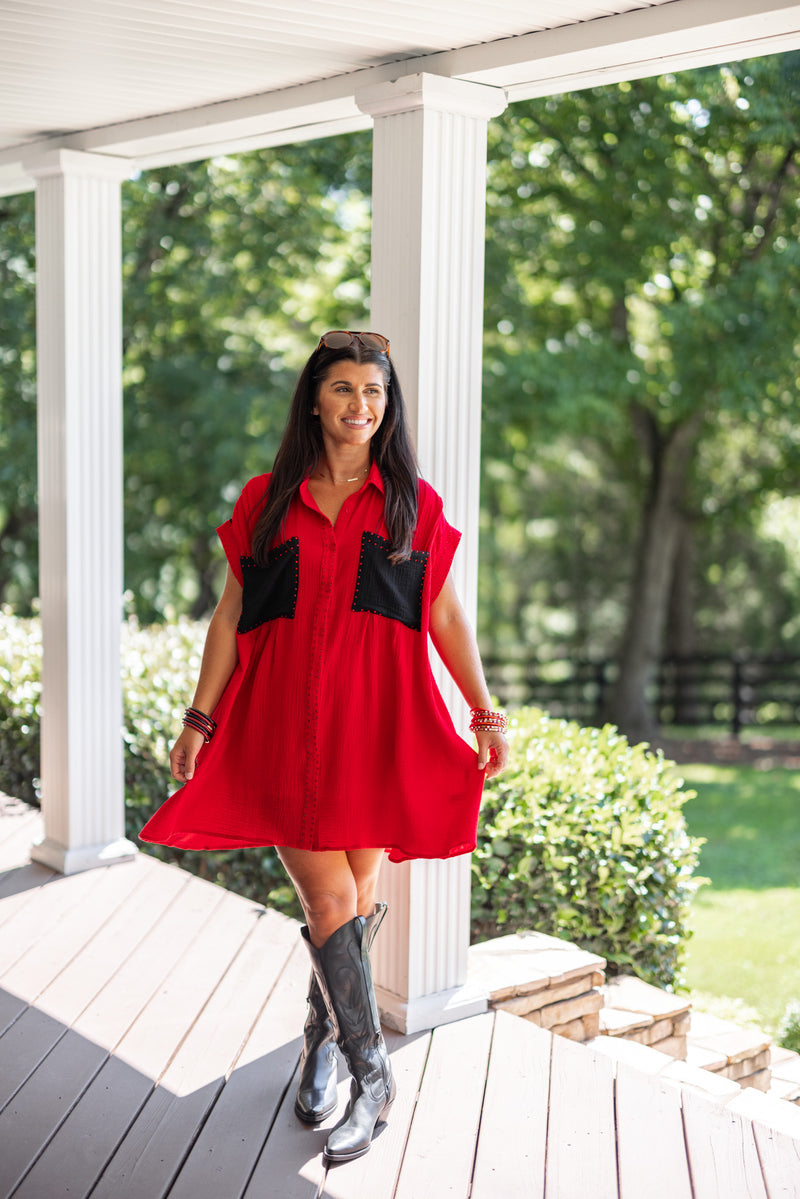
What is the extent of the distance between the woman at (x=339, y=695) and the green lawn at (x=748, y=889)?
3158mm

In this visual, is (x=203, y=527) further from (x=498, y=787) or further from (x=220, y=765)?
(x=220, y=765)

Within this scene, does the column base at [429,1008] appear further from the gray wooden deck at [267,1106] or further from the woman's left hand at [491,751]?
the woman's left hand at [491,751]

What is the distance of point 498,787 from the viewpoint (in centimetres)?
413

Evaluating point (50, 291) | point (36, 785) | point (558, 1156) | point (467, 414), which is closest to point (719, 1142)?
point (558, 1156)

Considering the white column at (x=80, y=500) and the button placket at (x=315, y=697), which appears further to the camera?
the white column at (x=80, y=500)

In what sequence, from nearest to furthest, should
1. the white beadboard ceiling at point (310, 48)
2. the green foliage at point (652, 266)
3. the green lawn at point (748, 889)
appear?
the white beadboard ceiling at point (310, 48)
the green lawn at point (748, 889)
the green foliage at point (652, 266)

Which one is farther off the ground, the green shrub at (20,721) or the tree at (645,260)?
the tree at (645,260)

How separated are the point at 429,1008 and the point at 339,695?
3.70 feet

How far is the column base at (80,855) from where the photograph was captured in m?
4.43

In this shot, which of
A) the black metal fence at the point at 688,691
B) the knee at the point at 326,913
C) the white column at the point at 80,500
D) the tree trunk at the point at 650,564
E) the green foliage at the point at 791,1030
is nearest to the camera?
the knee at the point at 326,913

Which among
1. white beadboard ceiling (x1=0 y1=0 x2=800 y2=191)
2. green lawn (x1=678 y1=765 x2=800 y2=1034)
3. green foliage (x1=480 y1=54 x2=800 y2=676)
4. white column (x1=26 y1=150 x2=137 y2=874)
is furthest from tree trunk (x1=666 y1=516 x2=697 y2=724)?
white beadboard ceiling (x1=0 y1=0 x2=800 y2=191)

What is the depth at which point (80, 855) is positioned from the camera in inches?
175

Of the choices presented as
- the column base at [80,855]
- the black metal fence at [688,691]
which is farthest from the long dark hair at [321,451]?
the black metal fence at [688,691]

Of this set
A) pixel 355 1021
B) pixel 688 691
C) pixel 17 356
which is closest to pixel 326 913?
pixel 355 1021
